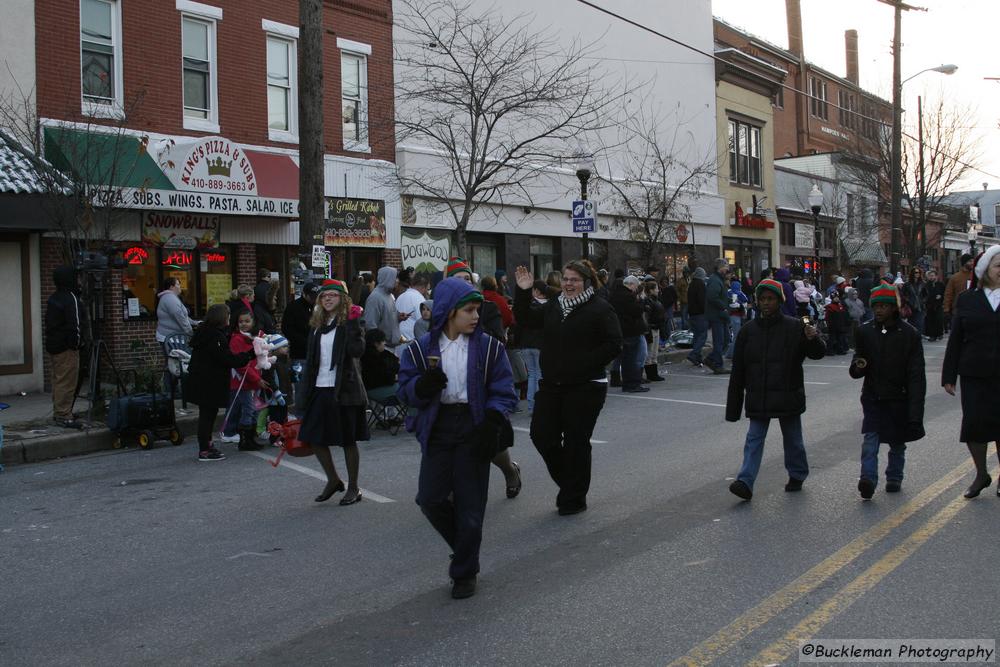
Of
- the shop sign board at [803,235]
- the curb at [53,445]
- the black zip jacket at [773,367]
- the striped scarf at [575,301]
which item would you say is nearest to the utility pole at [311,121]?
the curb at [53,445]

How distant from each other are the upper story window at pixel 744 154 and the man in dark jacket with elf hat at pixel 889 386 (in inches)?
1061

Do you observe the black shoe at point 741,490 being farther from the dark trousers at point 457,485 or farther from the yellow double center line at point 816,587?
the dark trousers at point 457,485

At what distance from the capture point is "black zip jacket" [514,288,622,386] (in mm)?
7379

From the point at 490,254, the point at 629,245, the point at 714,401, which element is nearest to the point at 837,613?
the point at 714,401

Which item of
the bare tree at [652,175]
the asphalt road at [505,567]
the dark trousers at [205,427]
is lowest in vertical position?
the asphalt road at [505,567]

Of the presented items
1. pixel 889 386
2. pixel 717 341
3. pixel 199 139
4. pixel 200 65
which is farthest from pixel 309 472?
pixel 200 65

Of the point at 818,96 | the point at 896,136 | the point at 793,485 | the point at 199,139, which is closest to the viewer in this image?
the point at 793,485

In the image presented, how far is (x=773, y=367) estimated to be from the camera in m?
7.68

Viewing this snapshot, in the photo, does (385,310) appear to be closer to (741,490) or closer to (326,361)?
(326,361)

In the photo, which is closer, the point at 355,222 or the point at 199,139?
the point at 199,139

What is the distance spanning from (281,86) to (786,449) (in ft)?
46.6

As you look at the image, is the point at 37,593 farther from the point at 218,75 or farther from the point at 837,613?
the point at 218,75

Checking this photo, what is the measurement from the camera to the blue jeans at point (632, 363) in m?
15.4

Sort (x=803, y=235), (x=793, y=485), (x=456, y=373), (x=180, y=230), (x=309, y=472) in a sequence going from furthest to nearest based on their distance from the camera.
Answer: (x=803, y=235)
(x=180, y=230)
(x=309, y=472)
(x=793, y=485)
(x=456, y=373)
